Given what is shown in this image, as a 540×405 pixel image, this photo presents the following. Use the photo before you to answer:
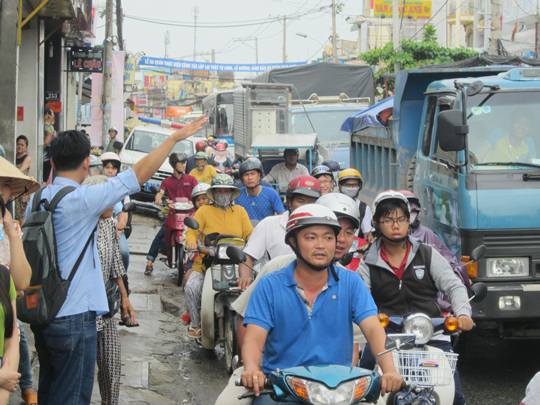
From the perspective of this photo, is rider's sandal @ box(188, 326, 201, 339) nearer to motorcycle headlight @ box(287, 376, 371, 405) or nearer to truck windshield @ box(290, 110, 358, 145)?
motorcycle headlight @ box(287, 376, 371, 405)

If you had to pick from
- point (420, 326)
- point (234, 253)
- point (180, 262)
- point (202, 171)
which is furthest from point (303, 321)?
point (202, 171)

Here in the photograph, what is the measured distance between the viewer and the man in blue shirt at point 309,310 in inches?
177

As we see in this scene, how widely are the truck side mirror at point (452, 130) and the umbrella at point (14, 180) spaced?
4.24m

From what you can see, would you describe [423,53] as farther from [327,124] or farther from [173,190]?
A: [173,190]

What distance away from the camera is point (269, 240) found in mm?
7605

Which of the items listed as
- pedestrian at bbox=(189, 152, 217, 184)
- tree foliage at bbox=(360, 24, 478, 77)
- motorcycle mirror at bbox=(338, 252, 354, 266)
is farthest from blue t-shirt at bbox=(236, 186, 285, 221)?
tree foliage at bbox=(360, 24, 478, 77)

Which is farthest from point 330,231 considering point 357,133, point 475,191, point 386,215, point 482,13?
point 482,13

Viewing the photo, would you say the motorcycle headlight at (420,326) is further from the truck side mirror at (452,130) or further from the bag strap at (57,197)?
the truck side mirror at (452,130)

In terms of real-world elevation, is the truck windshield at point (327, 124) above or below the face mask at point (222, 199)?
above

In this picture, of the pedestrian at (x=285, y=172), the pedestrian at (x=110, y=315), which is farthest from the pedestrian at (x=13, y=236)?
the pedestrian at (x=285, y=172)

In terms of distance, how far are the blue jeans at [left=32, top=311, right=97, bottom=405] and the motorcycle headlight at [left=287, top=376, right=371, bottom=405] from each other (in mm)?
1686

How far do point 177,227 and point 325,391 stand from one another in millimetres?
10455

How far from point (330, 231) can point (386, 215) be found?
144cm

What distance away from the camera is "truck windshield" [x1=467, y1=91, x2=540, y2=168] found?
29.0ft
